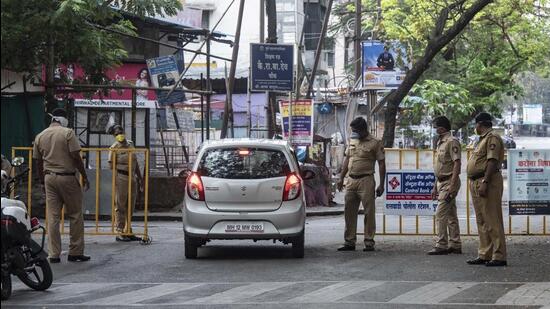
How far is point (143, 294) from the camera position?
339 inches

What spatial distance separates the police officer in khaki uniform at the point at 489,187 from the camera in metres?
10.3

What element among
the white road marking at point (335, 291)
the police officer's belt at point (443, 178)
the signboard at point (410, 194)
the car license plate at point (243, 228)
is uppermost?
the police officer's belt at point (443, 178)

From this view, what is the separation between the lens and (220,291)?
8727mm

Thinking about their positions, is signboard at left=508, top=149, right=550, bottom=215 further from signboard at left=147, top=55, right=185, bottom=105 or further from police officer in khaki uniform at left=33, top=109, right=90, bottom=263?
signboard at left=147, top=55, right=185, bottom=105

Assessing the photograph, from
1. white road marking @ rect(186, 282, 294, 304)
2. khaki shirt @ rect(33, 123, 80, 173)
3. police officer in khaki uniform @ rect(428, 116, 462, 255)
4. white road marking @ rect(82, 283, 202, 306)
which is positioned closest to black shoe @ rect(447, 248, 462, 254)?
police officer in khaki uniform @ rect(428, 116, 462, 255)

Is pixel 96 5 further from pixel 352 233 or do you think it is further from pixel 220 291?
pixel 220 291

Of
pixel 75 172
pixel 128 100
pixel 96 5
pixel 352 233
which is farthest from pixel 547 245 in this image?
pixel 128 100

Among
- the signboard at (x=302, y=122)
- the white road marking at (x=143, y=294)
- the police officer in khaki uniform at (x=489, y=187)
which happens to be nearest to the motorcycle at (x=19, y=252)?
the white road marking at (x=143, y=294)

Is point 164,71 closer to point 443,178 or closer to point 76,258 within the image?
point 76,258

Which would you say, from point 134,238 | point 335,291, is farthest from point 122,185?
point 335,291

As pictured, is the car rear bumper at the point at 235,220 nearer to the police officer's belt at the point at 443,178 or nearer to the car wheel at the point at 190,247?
the car wheel at the point at 190,247

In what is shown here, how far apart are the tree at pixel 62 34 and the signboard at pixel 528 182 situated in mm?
7487

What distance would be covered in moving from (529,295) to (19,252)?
5.02m

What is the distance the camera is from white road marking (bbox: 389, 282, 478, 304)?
8141mm
